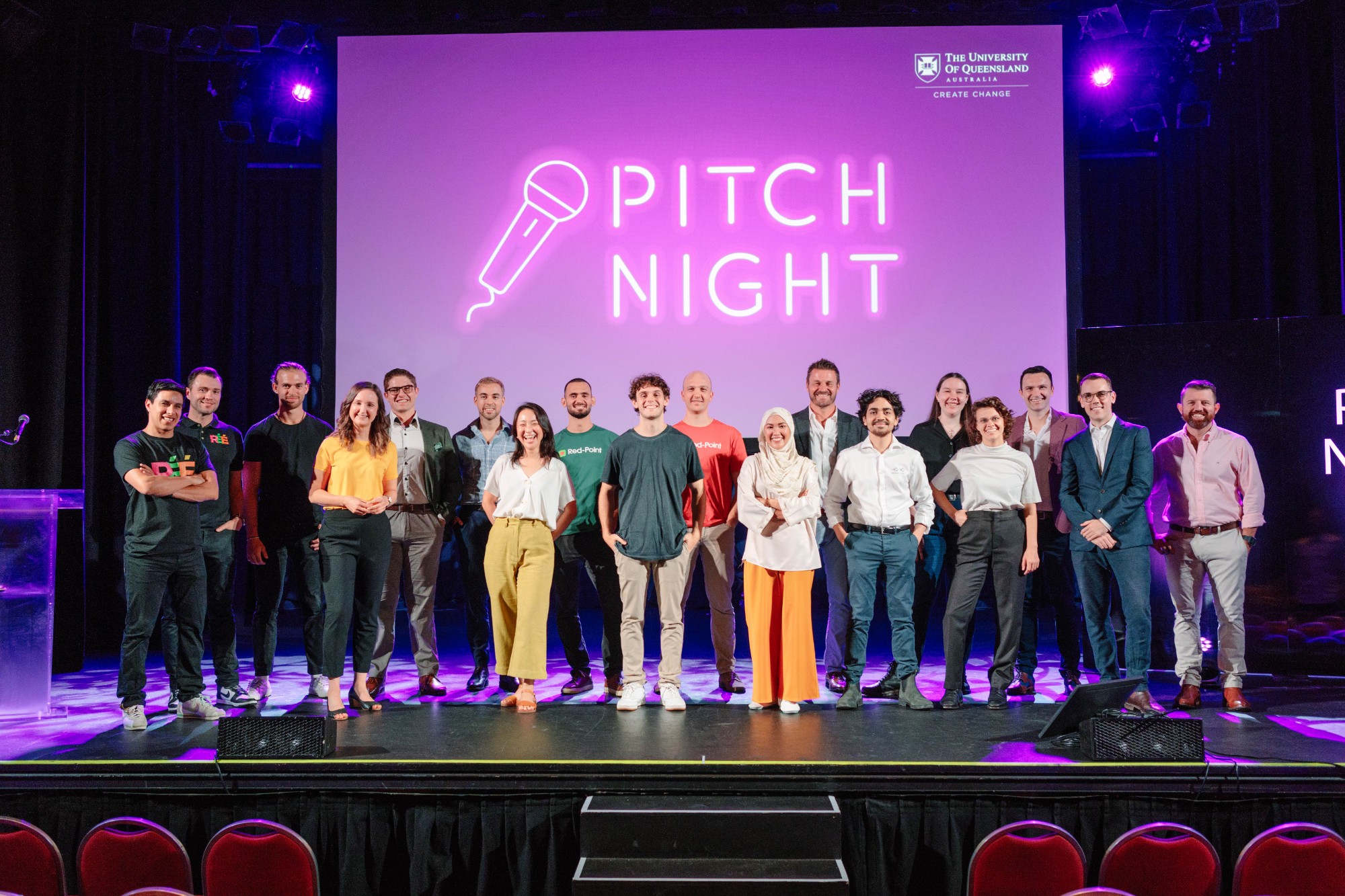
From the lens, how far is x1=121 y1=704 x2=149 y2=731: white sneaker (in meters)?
4.45

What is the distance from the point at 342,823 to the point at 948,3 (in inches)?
238

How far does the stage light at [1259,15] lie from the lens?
6.32 metres

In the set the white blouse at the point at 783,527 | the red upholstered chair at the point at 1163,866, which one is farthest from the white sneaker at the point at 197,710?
the red upholstered chair at the point at 1163,866

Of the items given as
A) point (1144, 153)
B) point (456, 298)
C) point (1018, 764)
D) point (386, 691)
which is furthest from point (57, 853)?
point (1144, 153)

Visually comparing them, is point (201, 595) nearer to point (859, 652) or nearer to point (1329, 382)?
point (859, 652)

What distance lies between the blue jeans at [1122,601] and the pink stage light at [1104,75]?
3794 mm

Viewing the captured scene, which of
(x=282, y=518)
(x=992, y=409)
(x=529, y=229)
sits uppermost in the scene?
(x=529, y=229)

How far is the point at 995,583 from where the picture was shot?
4.70m

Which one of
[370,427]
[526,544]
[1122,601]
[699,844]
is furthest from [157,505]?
[1122,601]

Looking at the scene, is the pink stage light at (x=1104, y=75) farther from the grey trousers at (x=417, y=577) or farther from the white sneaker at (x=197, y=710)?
the white sneaker at (x=197, y=710)

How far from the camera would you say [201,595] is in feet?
15.3

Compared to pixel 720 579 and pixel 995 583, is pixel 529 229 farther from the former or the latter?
pixel 995 583

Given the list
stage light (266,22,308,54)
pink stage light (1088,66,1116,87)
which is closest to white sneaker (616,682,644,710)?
stage light (266,22,308,54)

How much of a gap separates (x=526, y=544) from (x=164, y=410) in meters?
1.73
